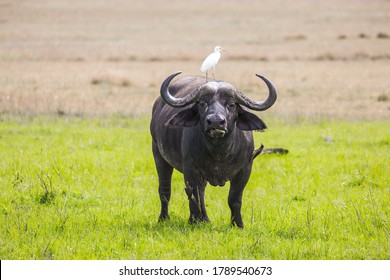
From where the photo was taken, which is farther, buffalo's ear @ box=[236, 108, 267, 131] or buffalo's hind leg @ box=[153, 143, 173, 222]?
buffalo's hind leg @ box=[153, 143, 173, 222]

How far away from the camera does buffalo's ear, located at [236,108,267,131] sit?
7.97 metres

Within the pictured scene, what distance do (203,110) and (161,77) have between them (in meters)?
20.3

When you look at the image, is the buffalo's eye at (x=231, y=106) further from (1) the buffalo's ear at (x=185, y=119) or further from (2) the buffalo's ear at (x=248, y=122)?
(1) the buffalo's ear at (x=185, y=119)

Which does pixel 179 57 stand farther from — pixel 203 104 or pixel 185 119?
pixel 203 104

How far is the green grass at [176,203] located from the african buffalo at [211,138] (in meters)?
0.48

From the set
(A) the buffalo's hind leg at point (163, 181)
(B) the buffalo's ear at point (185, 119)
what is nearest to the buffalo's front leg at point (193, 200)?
(B) the buffalo's ear at point (185, 119)

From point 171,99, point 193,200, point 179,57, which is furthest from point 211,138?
point 179,57

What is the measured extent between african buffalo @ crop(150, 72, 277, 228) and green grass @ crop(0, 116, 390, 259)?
1.59ft

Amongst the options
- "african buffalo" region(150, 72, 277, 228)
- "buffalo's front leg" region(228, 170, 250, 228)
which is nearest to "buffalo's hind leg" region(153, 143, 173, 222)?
"african buffalo" region(150, 72, 277, 228)

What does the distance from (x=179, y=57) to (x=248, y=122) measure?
28464 mm

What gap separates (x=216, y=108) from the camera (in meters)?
7.53

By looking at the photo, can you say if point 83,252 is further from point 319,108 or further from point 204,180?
point 319,108

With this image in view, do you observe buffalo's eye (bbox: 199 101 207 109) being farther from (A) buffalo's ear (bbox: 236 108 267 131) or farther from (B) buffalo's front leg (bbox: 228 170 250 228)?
(B) buffalo's front leg (bbox: 228 170 250 228)

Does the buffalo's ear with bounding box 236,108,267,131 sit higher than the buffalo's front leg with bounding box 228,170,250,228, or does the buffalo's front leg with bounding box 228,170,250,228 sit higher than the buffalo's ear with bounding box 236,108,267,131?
the buffalo's ear with bounding box 236,108,267,131
